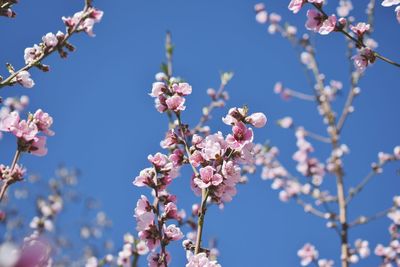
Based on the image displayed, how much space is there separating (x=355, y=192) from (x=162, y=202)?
4320mm

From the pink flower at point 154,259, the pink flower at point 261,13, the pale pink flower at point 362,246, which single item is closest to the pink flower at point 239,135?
the pink flower at point 154,259

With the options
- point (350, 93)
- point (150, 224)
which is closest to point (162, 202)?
point (150, 224)

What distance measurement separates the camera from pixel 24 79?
2754mm

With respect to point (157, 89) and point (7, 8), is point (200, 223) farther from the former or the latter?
point (7, 8)

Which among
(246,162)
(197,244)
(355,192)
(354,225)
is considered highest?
(355,192)

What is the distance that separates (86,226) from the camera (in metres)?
11.1

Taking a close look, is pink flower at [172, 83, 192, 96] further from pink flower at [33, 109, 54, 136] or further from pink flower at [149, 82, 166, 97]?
pink flower at [33, 109, 54, 136]

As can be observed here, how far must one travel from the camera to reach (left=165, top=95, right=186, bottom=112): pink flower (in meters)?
2.52

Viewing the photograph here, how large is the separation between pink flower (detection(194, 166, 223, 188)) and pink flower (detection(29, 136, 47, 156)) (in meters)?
0.98

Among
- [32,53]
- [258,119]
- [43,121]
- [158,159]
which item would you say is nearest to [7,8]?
[32,53]

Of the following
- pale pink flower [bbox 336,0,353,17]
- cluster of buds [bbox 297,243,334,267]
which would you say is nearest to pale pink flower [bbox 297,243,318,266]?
cluster of buds [bbox 297,243,334,267]

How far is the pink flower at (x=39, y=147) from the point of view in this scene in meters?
2.38

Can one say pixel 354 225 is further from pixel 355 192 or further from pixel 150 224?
pixel 150 224

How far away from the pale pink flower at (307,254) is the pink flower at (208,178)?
5.59 meters
